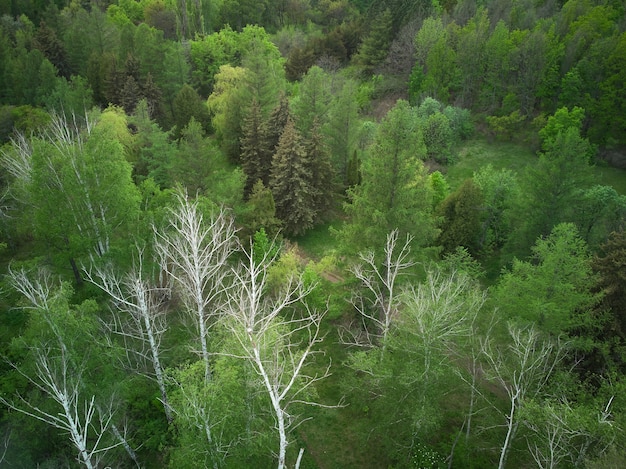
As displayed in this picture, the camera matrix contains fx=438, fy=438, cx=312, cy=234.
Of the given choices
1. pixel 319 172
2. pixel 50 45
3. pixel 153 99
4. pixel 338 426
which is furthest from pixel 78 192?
pixel 50 45

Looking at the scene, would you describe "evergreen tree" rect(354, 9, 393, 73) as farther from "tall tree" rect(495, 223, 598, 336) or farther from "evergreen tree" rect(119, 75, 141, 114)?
"tall tree" rect(495, 223, 598, 336)

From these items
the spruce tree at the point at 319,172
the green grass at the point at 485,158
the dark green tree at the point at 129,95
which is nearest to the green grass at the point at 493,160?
the green grass at the point at 485,158

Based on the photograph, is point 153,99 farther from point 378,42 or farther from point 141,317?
point 141,317

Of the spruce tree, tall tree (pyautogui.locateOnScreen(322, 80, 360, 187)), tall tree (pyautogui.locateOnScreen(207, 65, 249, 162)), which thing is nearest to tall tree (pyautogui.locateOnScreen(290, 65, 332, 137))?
tall tree (pyautogui.locateOnScreen(322, 80, 360, 187))

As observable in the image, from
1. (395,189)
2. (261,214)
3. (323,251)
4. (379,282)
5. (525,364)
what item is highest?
(395,189)

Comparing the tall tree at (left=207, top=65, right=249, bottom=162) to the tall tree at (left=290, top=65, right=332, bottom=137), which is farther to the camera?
the tall tree at (left=207, top=65, right=249, bottom=162)

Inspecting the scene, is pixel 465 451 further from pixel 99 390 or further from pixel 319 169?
pixel 319 169

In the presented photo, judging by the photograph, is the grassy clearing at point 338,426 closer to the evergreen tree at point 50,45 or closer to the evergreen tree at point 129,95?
the evergreen tree at point 129,95
